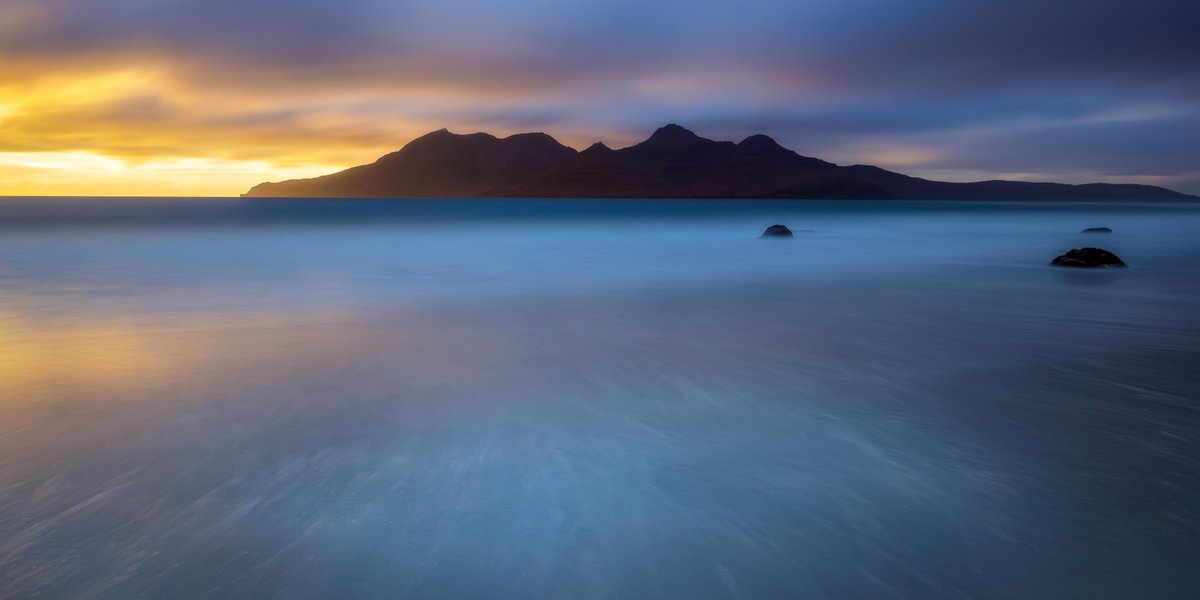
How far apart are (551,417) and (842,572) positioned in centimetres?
299

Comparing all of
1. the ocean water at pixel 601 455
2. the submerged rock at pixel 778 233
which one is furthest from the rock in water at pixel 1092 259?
the submerged rock at pixel 778 233

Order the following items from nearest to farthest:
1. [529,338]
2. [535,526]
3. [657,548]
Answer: [657,548]
[535,526]
[529,338]

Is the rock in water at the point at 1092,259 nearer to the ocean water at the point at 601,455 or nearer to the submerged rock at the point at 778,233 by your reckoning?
the ocean water at the point at 601,455

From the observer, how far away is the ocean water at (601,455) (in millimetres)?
3369

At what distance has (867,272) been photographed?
20.0m

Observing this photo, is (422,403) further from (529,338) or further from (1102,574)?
(1102,574)

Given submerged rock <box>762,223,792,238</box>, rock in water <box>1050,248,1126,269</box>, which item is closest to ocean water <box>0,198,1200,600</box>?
rock in water <box>1050,248,1126,269</box>

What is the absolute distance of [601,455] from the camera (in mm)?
4938

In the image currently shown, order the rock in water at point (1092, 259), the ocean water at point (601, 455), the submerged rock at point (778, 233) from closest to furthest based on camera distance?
the ocean water at point (601, 455) → the rock in water at point (1092, 259) → the submerged rock at point (778, 233)

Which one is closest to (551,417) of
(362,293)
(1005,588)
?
(1005,588)

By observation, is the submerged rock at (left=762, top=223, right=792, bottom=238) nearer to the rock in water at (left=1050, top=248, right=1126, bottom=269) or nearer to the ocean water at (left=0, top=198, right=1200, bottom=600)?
the rock in water at (left=1050, top=248, right=1126, bottom=269)

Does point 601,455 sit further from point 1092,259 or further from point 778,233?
point 778,233

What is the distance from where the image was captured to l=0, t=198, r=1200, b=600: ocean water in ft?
11.1

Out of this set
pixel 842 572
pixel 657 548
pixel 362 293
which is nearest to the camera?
pixel 842 572
